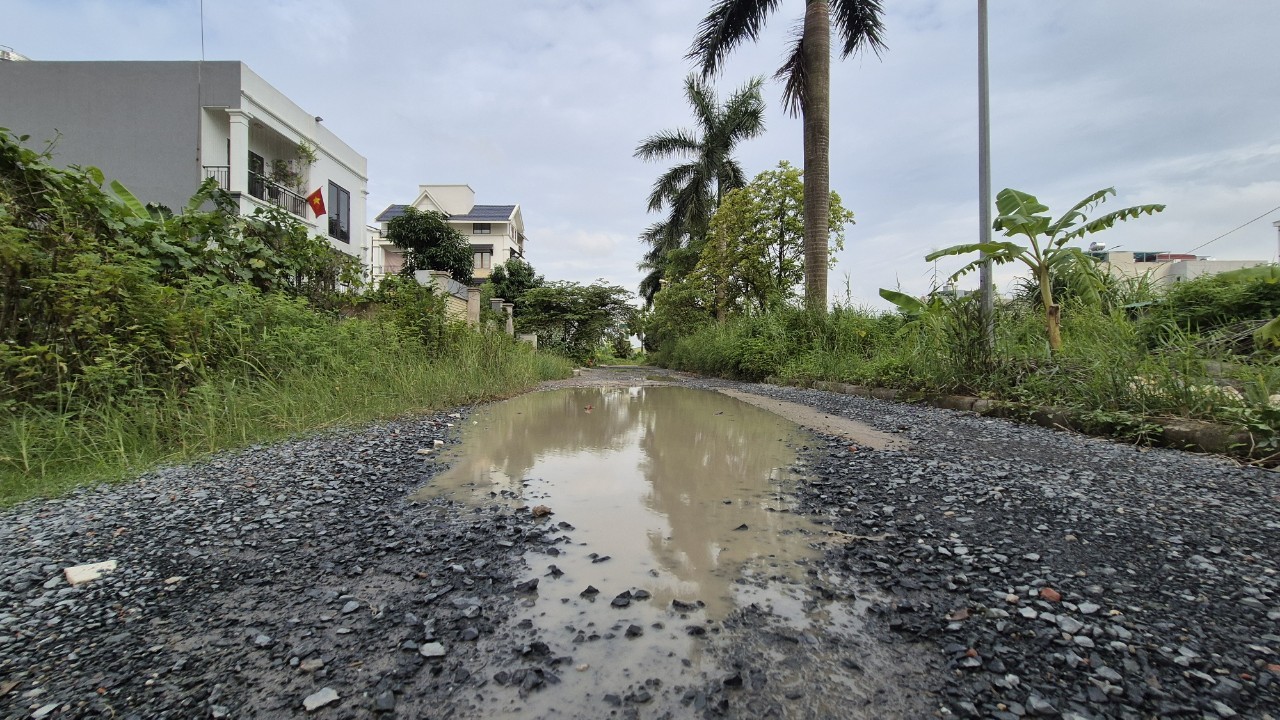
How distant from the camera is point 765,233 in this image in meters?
15.7

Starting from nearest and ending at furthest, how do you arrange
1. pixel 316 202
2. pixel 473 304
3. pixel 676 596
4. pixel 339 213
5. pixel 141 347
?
pixel 676 596, pixel 141 347, pixel 473 304, pixel 316 202, pixel 339 213

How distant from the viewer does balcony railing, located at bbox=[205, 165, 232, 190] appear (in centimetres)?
1397

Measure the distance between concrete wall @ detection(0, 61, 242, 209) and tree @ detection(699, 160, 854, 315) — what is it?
43.4 ft

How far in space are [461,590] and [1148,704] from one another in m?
1.91

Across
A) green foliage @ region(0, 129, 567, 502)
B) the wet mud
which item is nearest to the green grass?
green foliage @ region(0, 129, 567, 502)

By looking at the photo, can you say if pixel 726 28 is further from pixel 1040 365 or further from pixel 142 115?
pixel 142 115

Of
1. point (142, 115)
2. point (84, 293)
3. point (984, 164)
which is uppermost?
point (142, 115)

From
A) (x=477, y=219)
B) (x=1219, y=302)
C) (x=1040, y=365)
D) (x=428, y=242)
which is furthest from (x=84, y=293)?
(x=477, y=219)

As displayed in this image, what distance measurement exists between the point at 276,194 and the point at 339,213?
2789mm

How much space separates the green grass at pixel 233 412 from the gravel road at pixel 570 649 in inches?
23.4

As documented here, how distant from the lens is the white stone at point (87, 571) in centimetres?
192

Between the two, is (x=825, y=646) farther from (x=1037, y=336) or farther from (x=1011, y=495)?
(x=1037, y=336)

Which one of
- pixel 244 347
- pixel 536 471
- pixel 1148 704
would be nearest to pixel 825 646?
pixel 1148 704

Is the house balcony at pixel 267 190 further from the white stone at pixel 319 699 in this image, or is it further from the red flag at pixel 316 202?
the white stone at pixel 319 699
